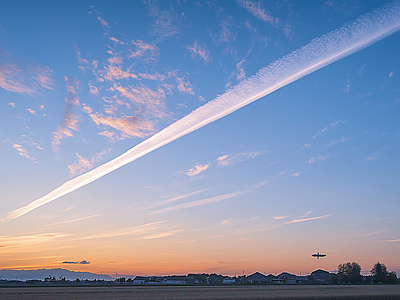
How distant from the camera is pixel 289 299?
5469 cm

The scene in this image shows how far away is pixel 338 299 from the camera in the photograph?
54.3 m

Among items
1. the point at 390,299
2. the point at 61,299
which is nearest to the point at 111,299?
the point at 61,299

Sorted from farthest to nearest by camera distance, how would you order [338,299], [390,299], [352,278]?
[352,278]
[390,299]
[338,299]

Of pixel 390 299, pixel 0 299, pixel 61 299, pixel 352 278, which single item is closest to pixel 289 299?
pixel 390 299

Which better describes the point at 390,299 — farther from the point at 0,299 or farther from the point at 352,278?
the point at 352,278

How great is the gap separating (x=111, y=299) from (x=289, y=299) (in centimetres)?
2923

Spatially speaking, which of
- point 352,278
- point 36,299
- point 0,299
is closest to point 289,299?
point 36,299

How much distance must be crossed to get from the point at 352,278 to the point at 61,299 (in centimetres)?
18631

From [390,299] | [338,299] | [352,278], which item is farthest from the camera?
[352,278]

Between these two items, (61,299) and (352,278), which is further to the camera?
(352,278)

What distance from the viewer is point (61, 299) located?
54.7 meters

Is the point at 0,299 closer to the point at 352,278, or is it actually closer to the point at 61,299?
the point at 61,299

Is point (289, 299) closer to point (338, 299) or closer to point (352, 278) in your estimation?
point (338, 299)

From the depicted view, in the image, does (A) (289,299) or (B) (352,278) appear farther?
(B) (352,278)
